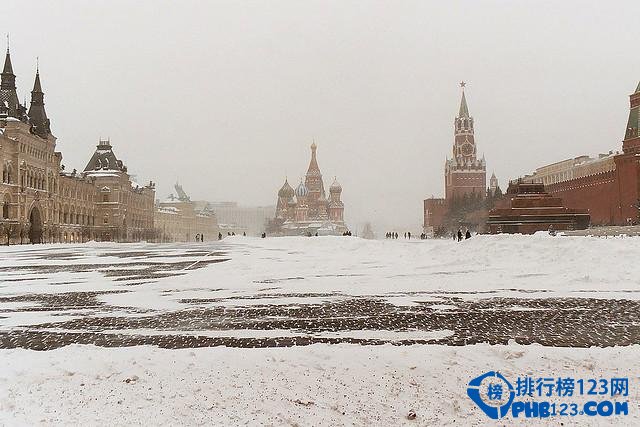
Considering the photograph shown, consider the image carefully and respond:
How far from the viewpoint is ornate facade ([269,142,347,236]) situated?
113125 mm

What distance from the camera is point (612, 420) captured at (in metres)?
5.19

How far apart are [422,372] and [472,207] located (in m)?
88.7

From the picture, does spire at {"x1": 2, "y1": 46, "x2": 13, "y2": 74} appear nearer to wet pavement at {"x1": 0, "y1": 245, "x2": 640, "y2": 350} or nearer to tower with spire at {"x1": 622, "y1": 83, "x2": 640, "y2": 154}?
wet pavement at {"x1": 0, "y1": 245, "x2": 640, "y2": 350}

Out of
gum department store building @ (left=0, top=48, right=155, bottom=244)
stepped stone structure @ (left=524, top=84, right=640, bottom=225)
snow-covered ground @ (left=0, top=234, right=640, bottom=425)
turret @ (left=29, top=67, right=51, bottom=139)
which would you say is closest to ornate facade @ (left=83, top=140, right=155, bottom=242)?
gum department store building @ (left=0, top=48, right=155, bottom=244)

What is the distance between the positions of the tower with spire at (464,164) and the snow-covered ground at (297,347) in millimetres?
110932

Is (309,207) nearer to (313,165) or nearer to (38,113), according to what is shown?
(313,165)

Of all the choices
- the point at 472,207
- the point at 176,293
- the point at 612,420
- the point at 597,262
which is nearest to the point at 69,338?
the point at 176,293

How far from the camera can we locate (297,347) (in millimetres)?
6730

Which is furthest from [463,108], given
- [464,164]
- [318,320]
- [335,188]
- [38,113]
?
[318,320]

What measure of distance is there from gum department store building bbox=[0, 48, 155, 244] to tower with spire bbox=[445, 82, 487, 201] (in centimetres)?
7113

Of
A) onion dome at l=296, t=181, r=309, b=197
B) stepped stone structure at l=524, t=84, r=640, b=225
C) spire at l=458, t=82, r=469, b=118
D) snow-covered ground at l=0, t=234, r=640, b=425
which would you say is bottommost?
snow-covered ground at l=0, t=234, r=640, b=425

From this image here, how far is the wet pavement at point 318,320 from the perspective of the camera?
738cm

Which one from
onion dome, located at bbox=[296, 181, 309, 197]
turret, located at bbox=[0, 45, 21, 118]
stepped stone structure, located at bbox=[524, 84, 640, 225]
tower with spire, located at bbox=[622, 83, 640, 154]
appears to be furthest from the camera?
onion dome, located at bbox=[296, 181, 309, 197]

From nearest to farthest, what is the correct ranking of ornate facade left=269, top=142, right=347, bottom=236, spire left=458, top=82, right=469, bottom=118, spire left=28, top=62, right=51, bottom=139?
spire left=28, top=62, right=51, bottom=139 → ornate facade left=269, top=142, right=347, bottom=236 → spire left=458, top=82, right=469, bottom=118
